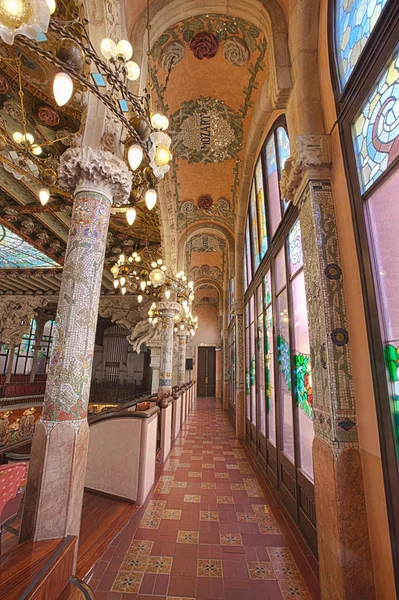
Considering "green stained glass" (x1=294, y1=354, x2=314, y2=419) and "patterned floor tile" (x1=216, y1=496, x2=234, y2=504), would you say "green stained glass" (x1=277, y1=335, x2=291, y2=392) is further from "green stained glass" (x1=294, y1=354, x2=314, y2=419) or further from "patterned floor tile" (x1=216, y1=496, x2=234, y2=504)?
"patterned floor tile" (x1=216, y1=496, x2=234, y2=504)

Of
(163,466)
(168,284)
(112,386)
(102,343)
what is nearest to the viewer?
(163,466)

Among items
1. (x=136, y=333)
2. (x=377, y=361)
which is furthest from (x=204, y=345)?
(x=377, y=361)

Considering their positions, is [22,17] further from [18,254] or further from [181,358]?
[18,254]

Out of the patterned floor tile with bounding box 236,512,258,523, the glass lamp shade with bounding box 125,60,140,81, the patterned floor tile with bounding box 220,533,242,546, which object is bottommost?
the patterned floor tile with bounding box 236,512,258,523

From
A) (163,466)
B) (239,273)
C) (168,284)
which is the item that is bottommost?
(163,466)

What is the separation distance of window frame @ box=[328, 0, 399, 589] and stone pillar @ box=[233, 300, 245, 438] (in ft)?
19.1

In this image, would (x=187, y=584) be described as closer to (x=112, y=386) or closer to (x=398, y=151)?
(x=398, y=151)

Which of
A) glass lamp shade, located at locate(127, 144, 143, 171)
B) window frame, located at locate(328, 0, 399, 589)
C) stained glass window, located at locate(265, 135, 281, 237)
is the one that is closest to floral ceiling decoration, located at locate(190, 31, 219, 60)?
stained glass window, located at locate(265, 135, 281, 237)

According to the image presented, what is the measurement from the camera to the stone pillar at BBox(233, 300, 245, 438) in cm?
716

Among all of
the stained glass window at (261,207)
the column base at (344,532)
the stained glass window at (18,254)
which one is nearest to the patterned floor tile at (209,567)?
the column base at (344,532)

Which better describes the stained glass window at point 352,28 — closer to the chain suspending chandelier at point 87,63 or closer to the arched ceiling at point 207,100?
the chain suspending chandelier at point 87,63

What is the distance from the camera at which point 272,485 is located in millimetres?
3926

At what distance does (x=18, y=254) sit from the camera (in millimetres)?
11367

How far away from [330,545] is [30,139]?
5707 millimetres
